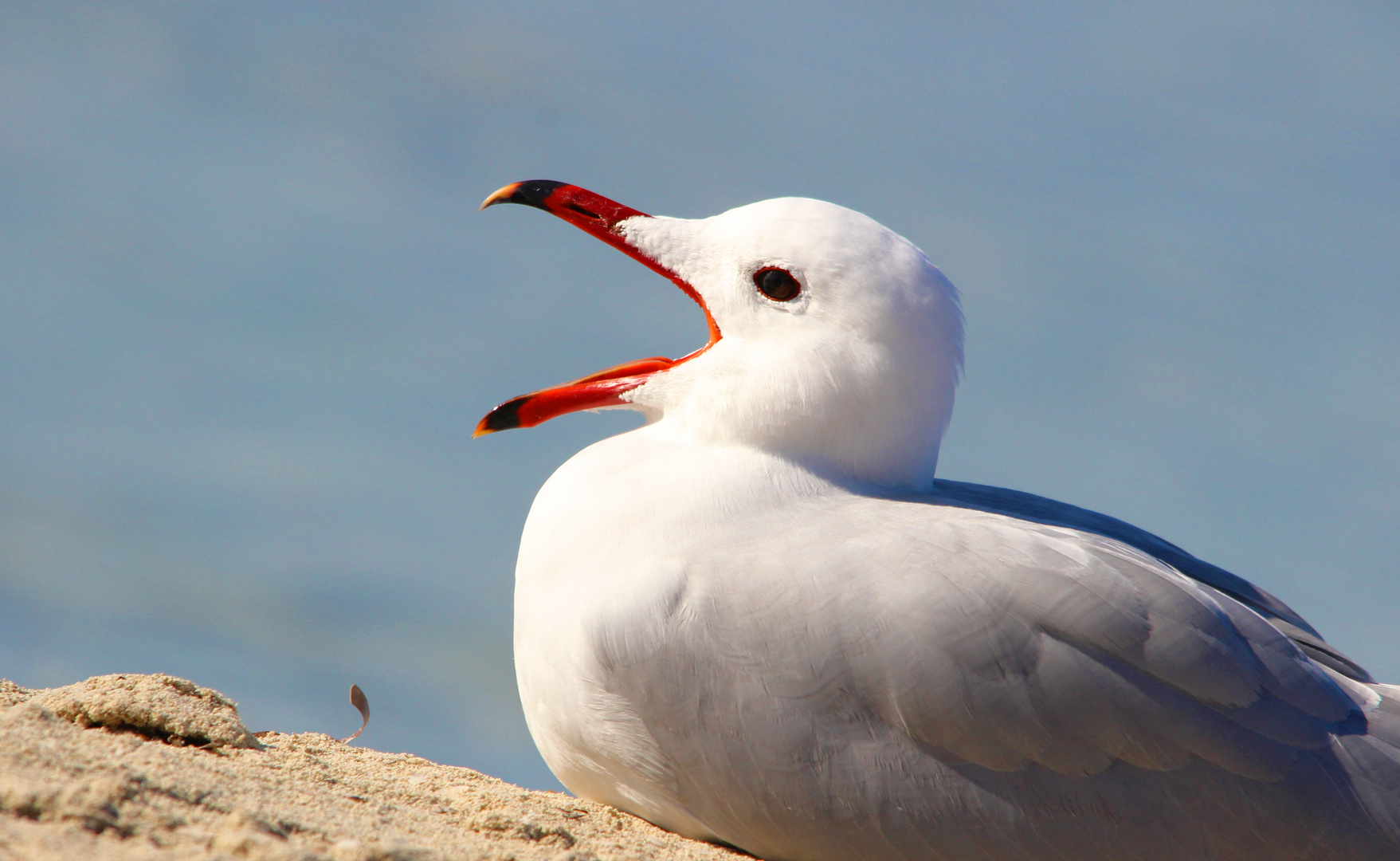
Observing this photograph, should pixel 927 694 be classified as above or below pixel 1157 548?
below

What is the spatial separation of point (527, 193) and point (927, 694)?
8.13 ft

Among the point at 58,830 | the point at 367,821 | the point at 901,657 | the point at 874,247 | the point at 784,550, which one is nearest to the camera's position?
the point at 58,830

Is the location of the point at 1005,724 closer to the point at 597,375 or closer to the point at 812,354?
the point at 812,354

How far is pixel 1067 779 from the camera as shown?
3.43 metres

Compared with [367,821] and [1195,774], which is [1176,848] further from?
[367,821]

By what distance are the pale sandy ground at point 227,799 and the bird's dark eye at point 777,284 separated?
1.72 metres

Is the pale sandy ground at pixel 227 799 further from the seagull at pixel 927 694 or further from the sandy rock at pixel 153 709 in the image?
the seagull at pixel 927 694

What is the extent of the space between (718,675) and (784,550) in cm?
41

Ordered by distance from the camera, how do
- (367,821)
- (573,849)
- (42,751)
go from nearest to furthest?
(42,751)
(367,821)
(573,849)

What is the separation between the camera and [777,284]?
14.2ft

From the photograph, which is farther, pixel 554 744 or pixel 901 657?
pixel 554 744

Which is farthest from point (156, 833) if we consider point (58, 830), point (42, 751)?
point (42, 751)

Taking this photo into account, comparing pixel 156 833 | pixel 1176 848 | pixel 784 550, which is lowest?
pixel 1176 848

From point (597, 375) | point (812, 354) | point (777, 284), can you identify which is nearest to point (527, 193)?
point (597, 375)
